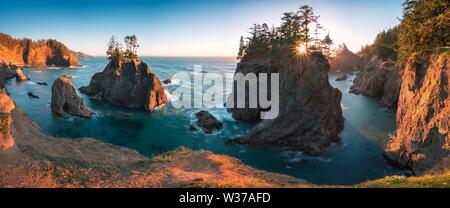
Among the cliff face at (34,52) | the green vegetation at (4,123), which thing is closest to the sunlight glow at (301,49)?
the green vegetation at (4,123)

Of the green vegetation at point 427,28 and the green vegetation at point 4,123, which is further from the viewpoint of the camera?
the green vegetation at point 427,28

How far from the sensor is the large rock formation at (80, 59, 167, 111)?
6600 centimetres

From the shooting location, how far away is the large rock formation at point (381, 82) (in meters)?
65.4

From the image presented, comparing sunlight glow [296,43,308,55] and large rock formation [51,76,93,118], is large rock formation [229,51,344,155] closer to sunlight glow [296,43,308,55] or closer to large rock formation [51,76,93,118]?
sunlight glow [296,43,308,55]

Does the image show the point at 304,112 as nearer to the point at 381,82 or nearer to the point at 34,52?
the point at 381,82

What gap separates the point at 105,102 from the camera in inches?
2763

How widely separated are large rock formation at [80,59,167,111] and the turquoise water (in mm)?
3065

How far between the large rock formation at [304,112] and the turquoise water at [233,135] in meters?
2.04

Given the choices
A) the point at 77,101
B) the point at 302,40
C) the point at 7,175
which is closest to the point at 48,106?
the point at 77,101

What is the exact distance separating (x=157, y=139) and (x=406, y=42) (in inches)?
1489

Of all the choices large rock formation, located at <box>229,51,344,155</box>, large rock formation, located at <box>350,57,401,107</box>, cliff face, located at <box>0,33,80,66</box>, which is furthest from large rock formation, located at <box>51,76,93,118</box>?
cliff face, located at <box>0,33,80,66</box>

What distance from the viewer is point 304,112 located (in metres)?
43.0

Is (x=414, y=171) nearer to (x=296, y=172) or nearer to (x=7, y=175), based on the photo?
(x=296, y=172)

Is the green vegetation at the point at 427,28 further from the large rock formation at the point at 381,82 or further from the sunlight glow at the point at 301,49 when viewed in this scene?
the large rock formation at the point at 381,82
